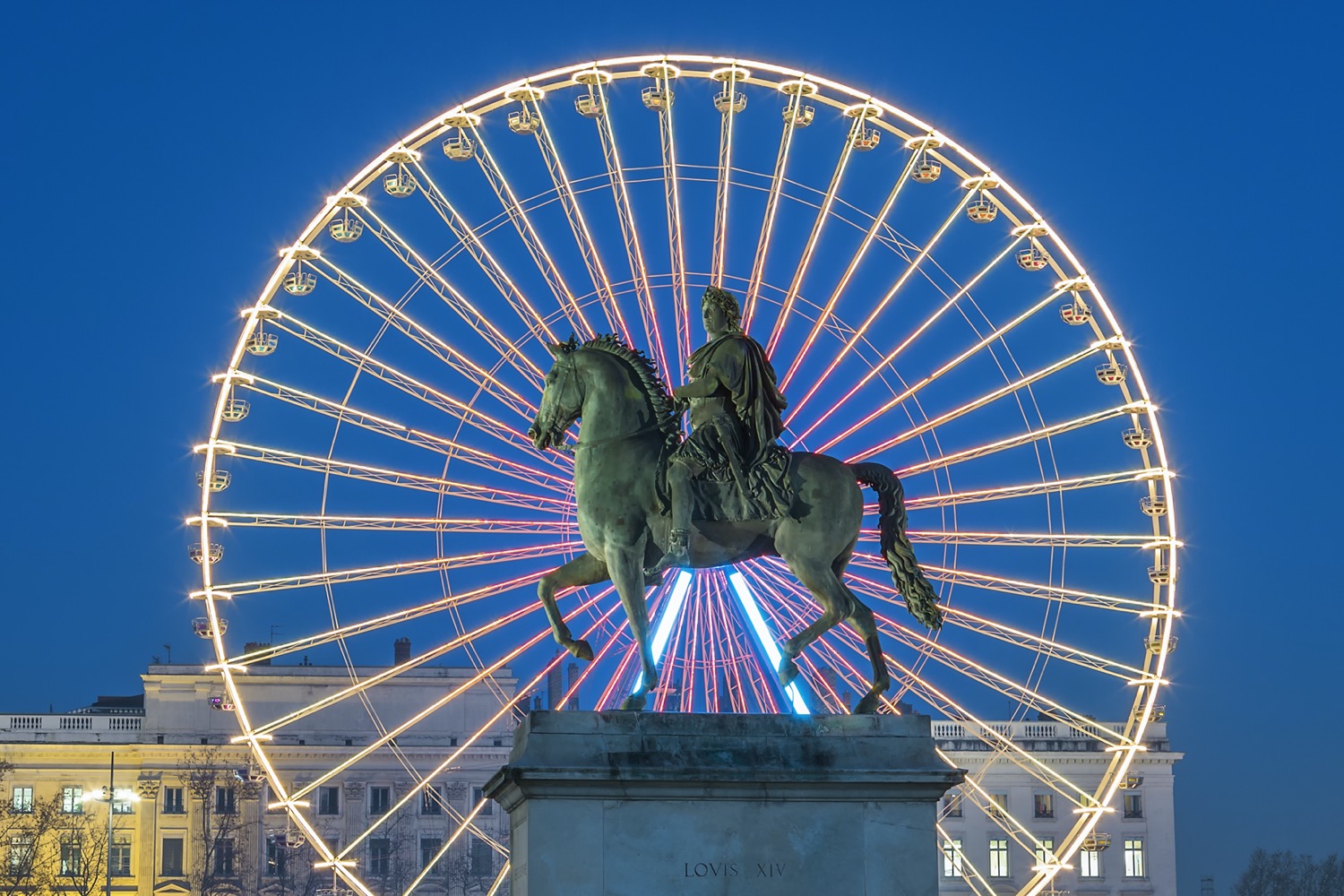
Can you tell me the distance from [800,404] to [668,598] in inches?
174

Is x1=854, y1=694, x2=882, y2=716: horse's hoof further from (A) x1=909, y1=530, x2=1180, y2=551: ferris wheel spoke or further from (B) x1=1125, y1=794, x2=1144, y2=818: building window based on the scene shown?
(B) x1=1125, y1=794, x2=1144, y2=818: building window

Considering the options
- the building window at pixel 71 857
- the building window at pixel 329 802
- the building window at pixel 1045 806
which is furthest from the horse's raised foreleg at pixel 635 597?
the building window at pixel 329 802

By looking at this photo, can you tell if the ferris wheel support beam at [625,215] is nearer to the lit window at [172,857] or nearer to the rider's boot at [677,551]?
the rider's boot at [677,551]

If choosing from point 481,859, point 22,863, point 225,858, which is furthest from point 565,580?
point 481,859

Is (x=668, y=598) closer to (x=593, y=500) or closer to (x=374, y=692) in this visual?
(x=593, y=500)

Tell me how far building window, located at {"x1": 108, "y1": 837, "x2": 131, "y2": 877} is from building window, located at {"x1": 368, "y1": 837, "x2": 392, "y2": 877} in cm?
1167

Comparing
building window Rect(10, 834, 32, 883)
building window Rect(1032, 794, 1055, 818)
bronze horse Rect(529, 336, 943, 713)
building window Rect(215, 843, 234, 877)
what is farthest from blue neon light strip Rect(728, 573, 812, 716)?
building window Rect(1032, 794, 1055, 818)

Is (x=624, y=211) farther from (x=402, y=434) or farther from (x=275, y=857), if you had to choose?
(x=275, y=857)

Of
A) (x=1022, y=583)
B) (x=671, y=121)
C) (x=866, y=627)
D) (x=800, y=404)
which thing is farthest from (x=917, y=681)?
(x=866, y=627)

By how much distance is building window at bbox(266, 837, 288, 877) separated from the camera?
95.9 meters

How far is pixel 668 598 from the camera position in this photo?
3369 centimetres

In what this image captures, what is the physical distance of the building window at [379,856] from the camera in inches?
3848

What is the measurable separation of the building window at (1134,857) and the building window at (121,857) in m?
47.9

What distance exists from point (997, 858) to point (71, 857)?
4309cm
